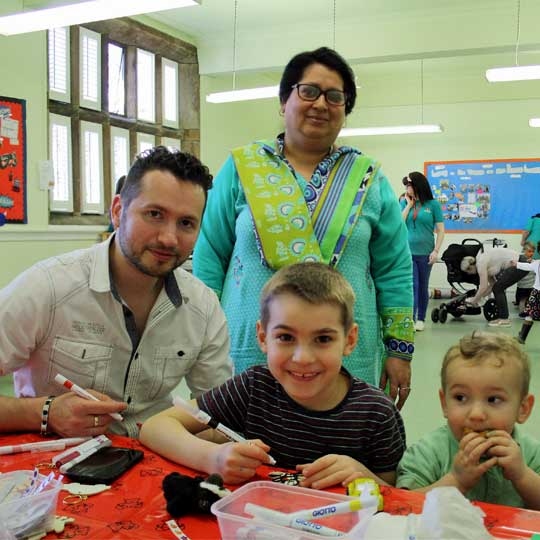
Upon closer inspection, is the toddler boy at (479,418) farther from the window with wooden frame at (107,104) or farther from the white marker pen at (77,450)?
the window with wooden frame at (107,104)

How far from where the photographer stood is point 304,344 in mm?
1153

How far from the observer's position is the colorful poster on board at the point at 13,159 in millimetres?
5145

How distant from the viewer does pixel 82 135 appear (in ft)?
20.4

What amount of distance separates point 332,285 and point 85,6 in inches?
128

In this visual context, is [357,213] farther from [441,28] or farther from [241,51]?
[241,51]

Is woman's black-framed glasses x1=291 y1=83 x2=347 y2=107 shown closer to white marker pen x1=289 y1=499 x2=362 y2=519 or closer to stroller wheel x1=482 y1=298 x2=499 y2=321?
white marker pen x1=289 y1=499 x2=362 y2=519

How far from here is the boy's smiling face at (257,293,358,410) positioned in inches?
45.3

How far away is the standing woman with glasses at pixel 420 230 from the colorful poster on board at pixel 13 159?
3849 mm

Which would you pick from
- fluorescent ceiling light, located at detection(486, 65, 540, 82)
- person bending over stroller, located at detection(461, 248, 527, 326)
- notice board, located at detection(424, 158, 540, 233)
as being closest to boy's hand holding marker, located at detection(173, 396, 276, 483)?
fluorescent ceiling light, located at detection(486, 65, 540, 82)

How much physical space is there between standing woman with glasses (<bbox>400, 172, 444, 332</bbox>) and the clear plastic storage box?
18.8 ft

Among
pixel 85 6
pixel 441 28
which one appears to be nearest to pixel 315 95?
pixel 85 6

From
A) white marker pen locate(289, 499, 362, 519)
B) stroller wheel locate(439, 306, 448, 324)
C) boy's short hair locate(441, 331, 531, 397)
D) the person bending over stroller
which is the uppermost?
boy's short hair locate(441, 331, 531, 397)

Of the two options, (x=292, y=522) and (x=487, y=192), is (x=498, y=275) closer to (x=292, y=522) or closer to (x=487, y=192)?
(x=487, y=192)

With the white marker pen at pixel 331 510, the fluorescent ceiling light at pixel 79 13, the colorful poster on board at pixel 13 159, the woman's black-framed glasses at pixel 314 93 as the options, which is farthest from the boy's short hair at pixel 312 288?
the colorful poster on board at pixel 13 159
